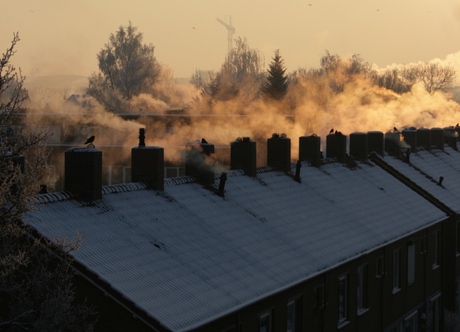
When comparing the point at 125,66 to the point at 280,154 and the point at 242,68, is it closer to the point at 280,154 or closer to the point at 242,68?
the point at 242,68

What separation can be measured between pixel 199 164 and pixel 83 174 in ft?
20.3

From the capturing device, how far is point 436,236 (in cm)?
3541

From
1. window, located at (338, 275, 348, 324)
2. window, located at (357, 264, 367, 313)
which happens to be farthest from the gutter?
window, located at (338, 275, 348, 324)

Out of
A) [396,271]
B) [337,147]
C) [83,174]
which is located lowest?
[396,271]

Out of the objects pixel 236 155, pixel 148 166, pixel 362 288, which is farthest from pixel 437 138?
pixel 148 166

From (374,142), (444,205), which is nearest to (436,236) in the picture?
(444,205)

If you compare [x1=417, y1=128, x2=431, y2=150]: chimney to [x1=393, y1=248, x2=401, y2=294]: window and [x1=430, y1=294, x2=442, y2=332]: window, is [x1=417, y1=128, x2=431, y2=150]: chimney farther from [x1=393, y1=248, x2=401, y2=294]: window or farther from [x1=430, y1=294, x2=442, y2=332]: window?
[x1=393, y1=248, x2=401, y2=294]: window

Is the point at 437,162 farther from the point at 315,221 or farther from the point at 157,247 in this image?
the point at 157,247

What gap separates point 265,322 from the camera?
20.2m

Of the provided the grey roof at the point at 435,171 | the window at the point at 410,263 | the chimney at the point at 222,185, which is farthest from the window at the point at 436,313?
the chimney at the point at 222,185

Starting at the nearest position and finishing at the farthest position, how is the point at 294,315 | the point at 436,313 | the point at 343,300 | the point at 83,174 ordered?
the point at 83,174 → the point at 294,315 → the point at 343,300 → the point at 436,313

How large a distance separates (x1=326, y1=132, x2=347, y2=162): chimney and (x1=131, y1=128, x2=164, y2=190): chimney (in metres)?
14.9

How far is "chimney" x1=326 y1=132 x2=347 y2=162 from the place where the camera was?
37062 millimetres

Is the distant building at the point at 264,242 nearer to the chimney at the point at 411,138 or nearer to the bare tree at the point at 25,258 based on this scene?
the bare tree at the point at 25,258
